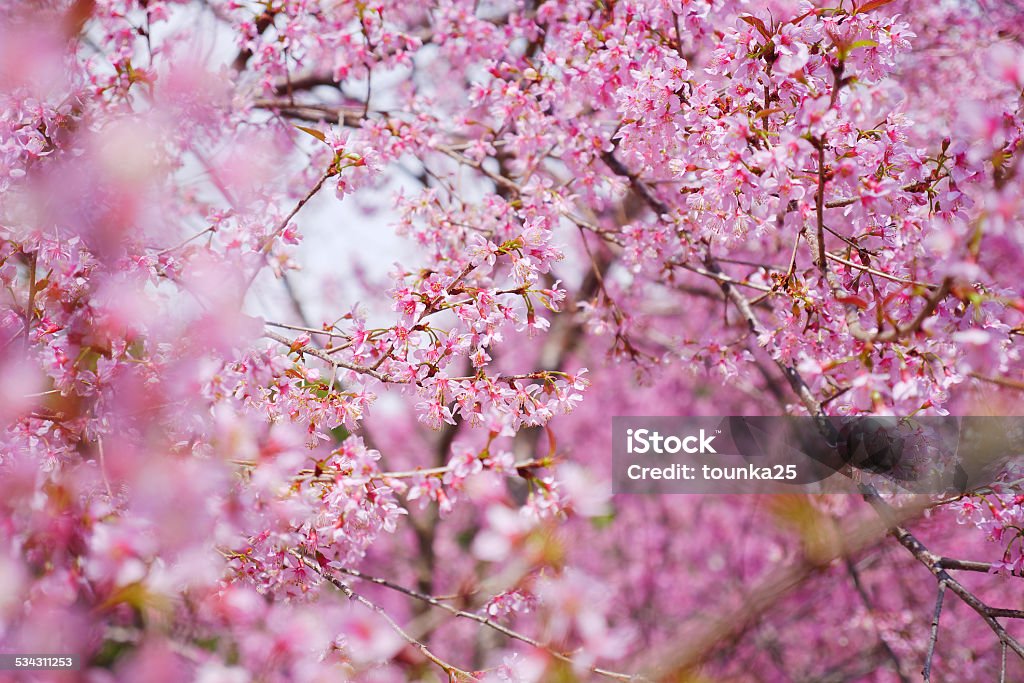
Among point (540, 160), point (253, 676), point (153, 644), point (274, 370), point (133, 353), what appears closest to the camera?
point (153, 644)

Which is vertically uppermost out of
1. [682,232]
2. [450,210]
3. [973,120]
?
[450,210]

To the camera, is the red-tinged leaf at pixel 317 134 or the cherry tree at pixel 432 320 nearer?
the cherry tree at pixel 432 320

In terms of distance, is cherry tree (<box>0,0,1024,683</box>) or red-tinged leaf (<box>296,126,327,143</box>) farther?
red-tinged leaf (<box>296,126,327,143</box>)

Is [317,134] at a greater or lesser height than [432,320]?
greater

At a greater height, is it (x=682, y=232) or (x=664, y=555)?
(x=682, y=232)

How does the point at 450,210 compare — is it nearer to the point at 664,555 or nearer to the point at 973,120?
the point at 973,120

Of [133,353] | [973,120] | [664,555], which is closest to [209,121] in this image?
[133,353]

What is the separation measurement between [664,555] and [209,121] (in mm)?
7493

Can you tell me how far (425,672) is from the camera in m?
2.45

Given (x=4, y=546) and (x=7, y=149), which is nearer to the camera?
(x=4, y=546)

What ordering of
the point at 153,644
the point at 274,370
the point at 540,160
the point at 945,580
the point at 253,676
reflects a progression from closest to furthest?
the point at 153,644, the point at 253,676, the point at 945,580, the point at 274,370, the point at 540,160

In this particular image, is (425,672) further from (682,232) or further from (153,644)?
(682,232)

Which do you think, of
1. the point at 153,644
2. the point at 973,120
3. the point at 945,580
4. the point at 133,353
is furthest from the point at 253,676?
the point at 973,120

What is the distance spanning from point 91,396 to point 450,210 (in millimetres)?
1809
